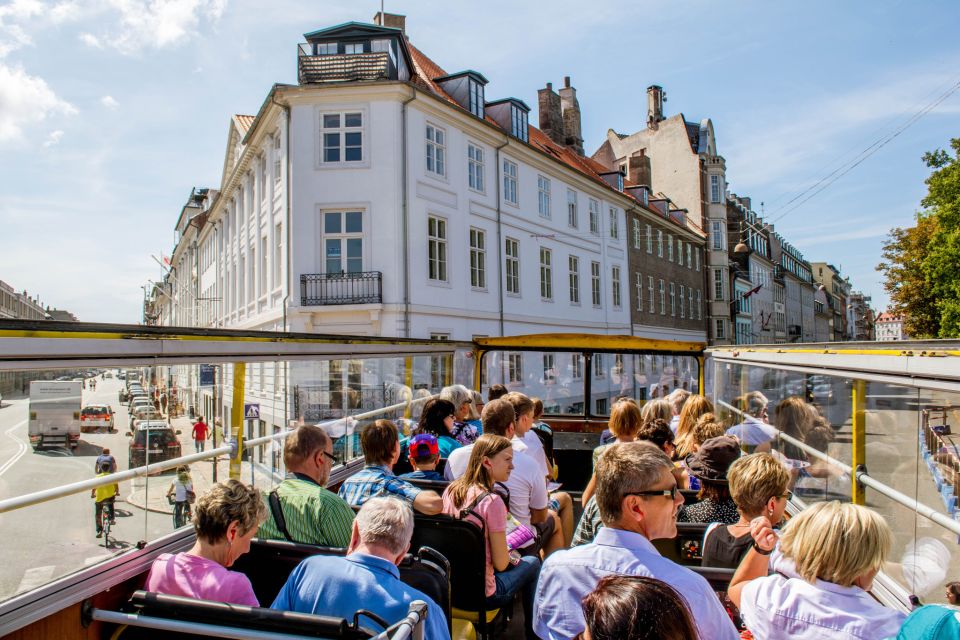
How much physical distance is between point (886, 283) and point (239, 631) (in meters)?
43.9

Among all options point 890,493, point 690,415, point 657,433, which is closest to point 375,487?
point 657,433

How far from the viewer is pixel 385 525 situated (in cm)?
271

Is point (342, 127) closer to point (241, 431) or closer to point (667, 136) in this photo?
point (241, 431)

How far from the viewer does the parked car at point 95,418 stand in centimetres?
292

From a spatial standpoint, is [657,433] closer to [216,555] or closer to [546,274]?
[216,555]

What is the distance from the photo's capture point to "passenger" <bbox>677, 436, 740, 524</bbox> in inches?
153

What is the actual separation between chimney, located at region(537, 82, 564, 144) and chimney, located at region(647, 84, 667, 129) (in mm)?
12776

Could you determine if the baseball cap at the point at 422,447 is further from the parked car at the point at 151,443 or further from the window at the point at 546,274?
the window at the point at 546,274

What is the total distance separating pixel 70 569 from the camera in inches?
117

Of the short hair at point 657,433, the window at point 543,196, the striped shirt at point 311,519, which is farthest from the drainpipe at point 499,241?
the striped shirt at point 311,519

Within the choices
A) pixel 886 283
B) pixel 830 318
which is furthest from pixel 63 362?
pixel 830 318

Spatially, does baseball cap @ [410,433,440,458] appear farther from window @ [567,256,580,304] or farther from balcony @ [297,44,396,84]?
window @ [567,256,580,304]

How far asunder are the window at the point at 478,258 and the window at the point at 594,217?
32.4 feet

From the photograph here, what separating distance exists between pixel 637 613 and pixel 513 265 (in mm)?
24613
